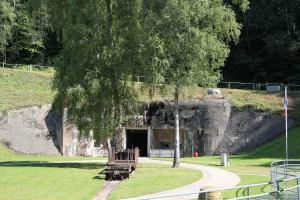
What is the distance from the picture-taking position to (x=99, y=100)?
1385 inches

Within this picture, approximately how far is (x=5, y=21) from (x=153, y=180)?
5004cm

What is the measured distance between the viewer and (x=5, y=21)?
72.9 meters

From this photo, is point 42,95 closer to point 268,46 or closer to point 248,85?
point 248,85

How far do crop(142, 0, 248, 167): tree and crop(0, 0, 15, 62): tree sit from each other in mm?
39570

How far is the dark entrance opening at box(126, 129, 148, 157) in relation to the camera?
180 ft

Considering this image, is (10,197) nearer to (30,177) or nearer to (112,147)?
(30,177)

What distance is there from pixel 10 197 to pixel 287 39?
5287 centimetres

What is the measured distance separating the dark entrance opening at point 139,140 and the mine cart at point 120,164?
19.2m

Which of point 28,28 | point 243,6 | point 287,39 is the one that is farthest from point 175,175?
point 28,28

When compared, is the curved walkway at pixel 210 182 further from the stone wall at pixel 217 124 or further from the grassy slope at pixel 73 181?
the stone wall at pixel 217 124

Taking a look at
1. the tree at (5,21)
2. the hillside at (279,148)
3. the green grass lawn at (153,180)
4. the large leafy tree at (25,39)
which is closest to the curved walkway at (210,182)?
the green grass lawn at (153,180)

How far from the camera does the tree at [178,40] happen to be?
110 ft

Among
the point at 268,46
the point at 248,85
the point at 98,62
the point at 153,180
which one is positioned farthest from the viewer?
the point at 268,46

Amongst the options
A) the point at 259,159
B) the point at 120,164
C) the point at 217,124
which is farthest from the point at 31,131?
the point at 259,159
